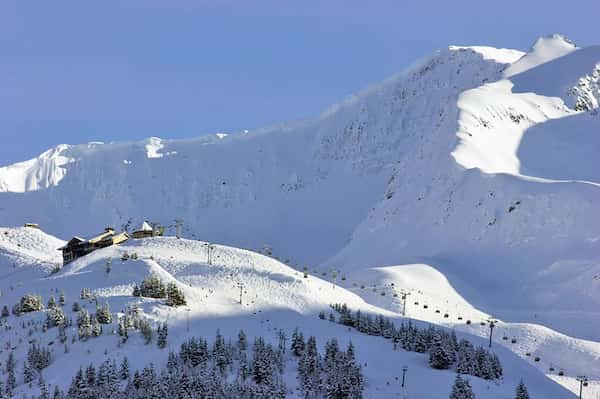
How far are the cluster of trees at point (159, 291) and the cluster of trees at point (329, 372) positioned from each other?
52.0ft

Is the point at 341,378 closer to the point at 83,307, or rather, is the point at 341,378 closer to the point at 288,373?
the point at 288,373

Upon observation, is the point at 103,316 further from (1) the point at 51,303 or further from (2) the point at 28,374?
(2) the point at 28,374

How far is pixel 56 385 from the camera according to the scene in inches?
2443

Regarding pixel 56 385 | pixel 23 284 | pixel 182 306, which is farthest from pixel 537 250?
pixel 56 385

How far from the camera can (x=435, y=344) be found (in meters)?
70.8

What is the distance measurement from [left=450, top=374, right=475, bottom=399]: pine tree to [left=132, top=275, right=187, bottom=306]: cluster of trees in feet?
93.7

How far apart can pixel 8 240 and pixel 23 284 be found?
5206cm

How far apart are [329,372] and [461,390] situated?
9.18 meters

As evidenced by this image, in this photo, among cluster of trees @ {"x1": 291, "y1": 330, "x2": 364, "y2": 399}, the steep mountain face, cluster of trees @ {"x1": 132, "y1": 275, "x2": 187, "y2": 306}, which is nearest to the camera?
cluster of trees @ {"x1": 291, "y1": 330, "x2": 364, "y2": 399}

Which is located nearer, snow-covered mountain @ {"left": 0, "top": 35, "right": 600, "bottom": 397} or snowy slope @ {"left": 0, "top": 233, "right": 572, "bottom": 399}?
snowy slope @ {"left": 0, "top": 233, "right": 572, "bottom": 399}

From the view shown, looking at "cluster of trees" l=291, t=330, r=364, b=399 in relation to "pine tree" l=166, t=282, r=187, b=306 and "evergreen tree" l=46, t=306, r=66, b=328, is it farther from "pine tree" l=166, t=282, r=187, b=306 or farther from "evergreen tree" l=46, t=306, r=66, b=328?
"evergreen tree" l=46, t=306, r=66, b=328

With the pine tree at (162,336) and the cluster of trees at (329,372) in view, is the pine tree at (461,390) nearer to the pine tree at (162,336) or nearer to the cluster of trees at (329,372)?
the cluster of trees at (329,372)

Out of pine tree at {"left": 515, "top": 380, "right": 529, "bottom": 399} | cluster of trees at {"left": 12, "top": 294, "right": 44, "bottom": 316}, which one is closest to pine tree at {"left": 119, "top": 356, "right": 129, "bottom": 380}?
cluster of trees at {"left": 12, "top": 294, "right": 44, "bottom": 316}

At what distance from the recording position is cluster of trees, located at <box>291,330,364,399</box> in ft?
196
